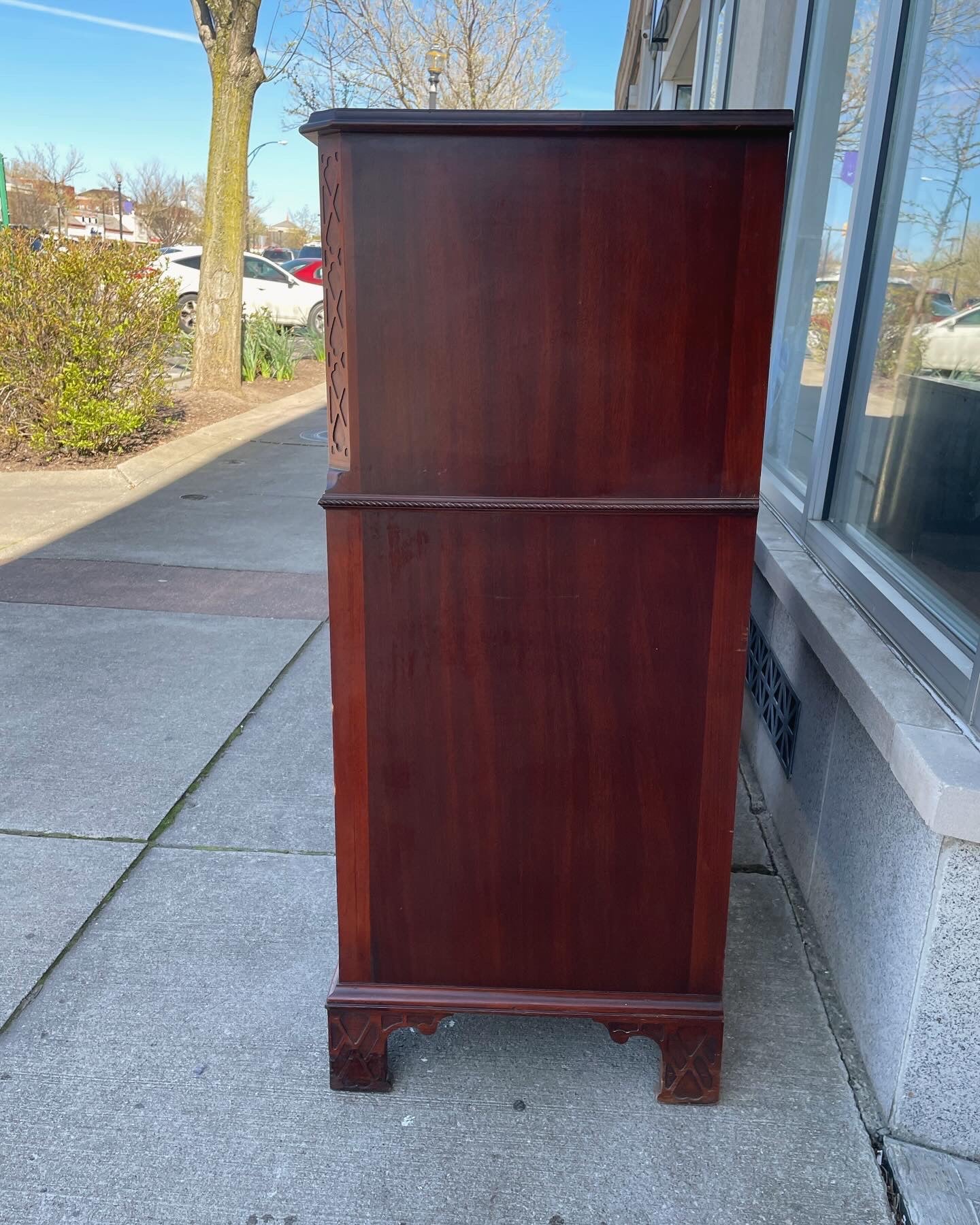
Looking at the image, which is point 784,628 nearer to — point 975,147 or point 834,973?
point 834,973

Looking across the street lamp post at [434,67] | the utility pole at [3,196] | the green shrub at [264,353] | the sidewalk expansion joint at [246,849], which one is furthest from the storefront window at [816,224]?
the utility pole at [3,196]

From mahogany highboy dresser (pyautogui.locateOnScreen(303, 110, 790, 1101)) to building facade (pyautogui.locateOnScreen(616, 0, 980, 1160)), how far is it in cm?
38

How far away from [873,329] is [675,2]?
660 cm

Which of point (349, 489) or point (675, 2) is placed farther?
point (675, 2)

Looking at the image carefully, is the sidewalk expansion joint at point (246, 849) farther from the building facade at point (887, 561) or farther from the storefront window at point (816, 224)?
the storefront window at point (816, 224)

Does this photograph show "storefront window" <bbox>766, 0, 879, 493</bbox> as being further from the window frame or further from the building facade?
the window frame

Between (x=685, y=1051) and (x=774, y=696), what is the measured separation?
1395 mm

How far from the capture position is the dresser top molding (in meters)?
1.63

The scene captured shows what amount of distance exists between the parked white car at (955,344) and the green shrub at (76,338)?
6830 mm

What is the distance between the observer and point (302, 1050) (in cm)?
227

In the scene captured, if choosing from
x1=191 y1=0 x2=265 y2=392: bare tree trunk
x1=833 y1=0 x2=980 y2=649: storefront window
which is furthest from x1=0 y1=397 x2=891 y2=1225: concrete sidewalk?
x1=191 y1=0 x2=265 y2=392: bare tree trunk

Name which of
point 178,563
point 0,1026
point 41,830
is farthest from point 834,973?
point 178,563

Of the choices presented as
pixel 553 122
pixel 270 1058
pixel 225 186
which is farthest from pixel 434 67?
pixel 270 1058

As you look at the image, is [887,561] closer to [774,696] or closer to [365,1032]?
[774,696]
